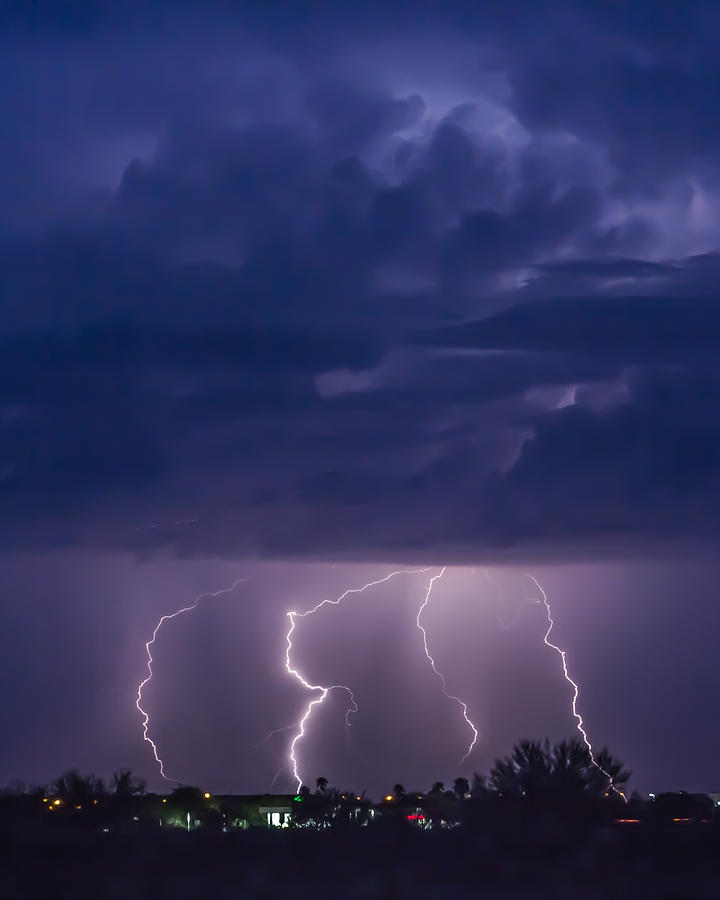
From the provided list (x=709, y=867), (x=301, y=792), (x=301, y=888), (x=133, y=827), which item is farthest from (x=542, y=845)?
(x=301, y=792)

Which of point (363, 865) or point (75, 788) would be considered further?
point (75, 788)

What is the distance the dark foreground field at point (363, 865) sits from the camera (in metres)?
24.2

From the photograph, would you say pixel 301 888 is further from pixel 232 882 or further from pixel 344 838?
pixel 344 838

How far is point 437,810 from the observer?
139 feet

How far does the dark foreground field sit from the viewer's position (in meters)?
24.2

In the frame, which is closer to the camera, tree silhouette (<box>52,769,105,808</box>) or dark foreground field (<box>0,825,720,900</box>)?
dark foreground field (<box>0,825,720,900</box>)

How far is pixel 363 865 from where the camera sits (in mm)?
26891

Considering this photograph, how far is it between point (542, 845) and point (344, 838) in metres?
3.85

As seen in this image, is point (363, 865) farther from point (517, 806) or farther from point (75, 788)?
point (75, 788)

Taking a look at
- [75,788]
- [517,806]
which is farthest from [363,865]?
[75,788]

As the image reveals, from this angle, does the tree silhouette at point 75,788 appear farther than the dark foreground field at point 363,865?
Yes

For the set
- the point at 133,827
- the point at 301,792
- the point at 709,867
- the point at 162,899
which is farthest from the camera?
the point at 301,792

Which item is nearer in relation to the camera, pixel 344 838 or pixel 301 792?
pixel 344 838

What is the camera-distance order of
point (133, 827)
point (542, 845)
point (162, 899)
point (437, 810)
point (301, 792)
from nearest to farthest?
point (162, 899)
point (542, 845)
point (133, 827)
point (437, 810)
point (301, 792)
